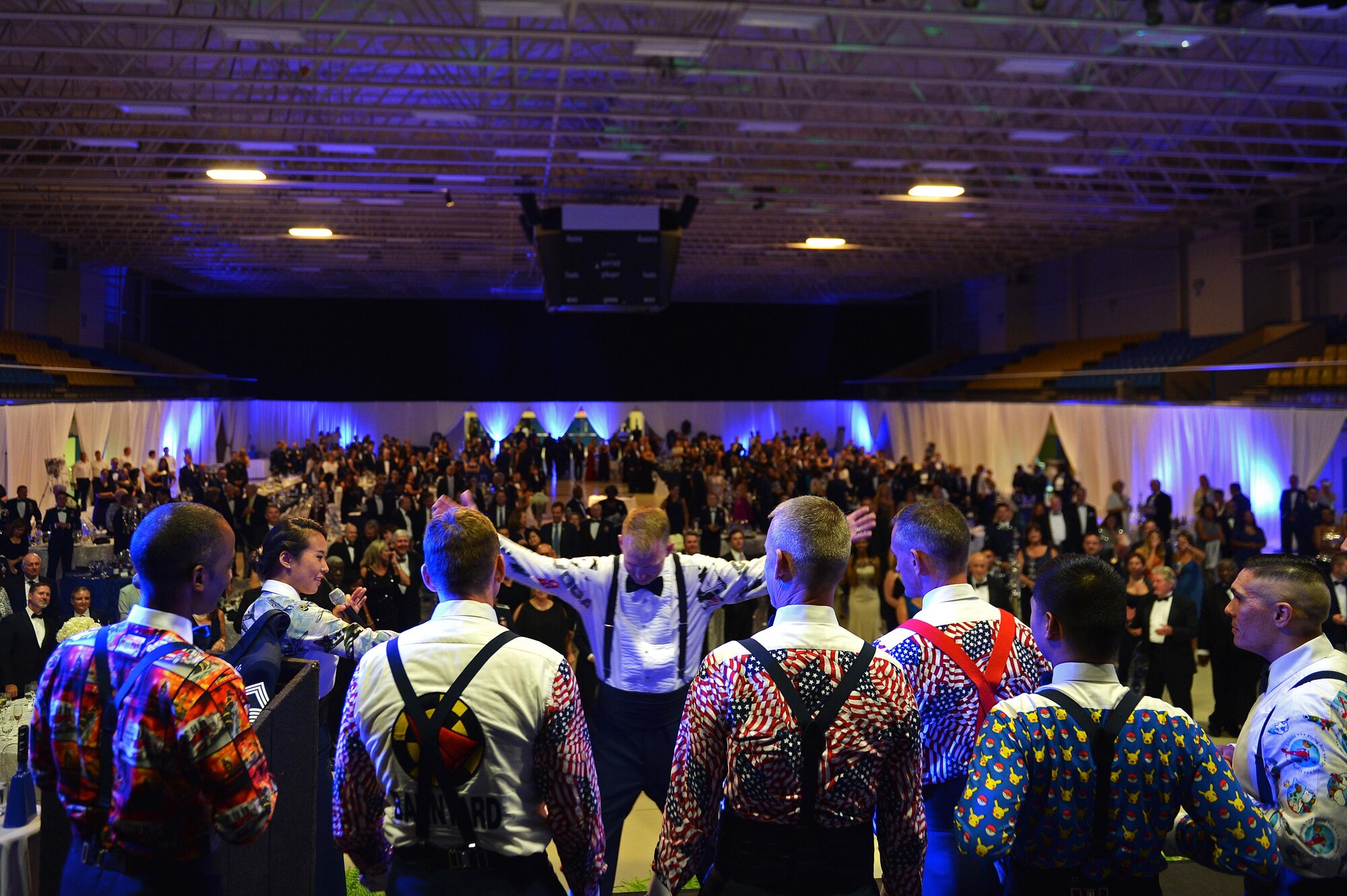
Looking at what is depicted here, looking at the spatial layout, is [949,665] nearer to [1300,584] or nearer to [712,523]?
[1300,584]

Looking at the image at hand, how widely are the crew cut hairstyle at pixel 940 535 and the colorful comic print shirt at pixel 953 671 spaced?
0.07 m

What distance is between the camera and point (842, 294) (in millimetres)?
34125

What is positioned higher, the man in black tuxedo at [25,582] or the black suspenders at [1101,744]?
the black suspenders at [1101,744]

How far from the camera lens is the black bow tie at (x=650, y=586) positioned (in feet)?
13.4

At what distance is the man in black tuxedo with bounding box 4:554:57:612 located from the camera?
7.68 metres

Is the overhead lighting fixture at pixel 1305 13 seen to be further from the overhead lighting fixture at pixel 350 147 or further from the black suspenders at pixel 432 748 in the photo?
the overhead lighting fixture at pixel 350 147

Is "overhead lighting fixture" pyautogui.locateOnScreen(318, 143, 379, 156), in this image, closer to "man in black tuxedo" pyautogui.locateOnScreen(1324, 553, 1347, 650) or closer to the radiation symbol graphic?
"man in black tuxedo" pyautogui.locateOnScreen(1324, 553, 1347, 650)

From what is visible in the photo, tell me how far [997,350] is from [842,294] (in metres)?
5.90

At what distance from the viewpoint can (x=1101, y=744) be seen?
82.8 inches

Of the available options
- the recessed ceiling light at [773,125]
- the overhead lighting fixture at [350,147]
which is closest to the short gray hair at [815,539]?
the recessed ceiling light at [773,125]

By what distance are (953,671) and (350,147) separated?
13985 millimetres

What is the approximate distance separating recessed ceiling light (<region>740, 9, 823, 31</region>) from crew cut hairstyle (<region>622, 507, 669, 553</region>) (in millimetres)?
7297

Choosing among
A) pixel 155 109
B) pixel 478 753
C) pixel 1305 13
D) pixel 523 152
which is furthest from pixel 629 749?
pixel 523 152

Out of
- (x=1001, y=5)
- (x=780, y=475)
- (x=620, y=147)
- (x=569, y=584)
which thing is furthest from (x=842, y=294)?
(x=569, y=584)
